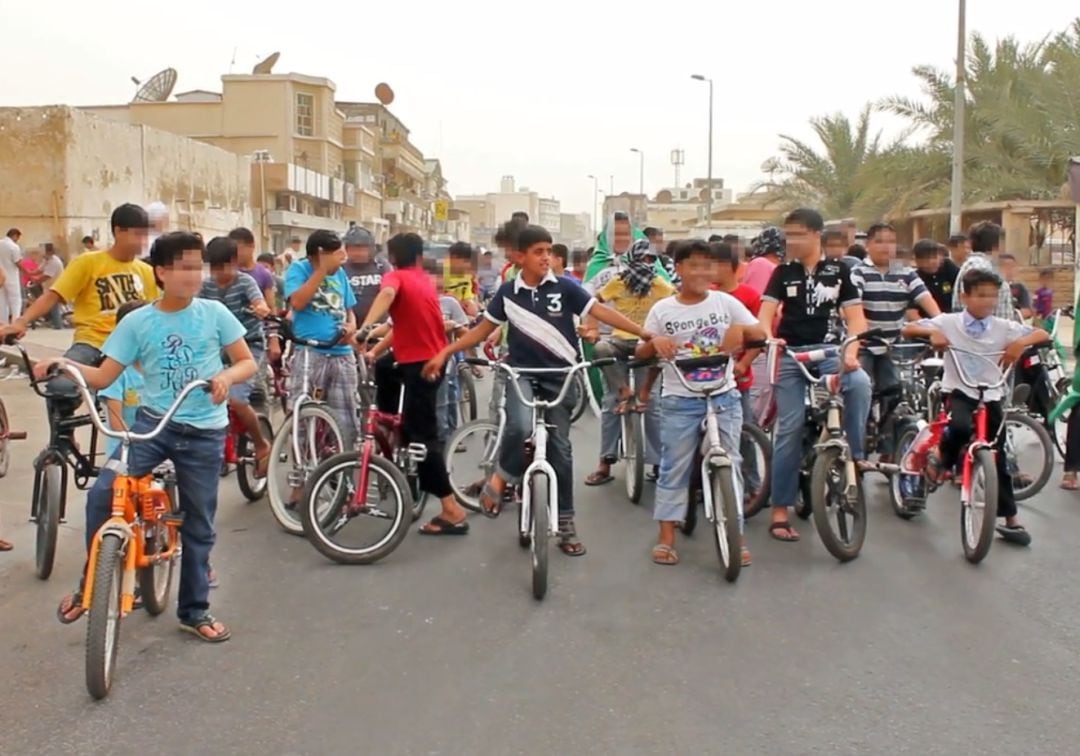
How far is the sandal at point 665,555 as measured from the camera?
642 cm

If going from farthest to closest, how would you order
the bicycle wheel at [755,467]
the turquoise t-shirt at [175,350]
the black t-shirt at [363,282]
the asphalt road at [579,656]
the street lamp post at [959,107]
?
1. the street lamp post at [959,107]
2. the black t-shirt at [363,282]
3. the bicycle wheel at [755,467]
4. the turquoise t-shirt at [175,350]
5. the asphalt road at [579,656]

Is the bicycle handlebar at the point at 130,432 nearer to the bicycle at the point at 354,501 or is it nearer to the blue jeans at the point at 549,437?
the bicycle at the point at 354,501

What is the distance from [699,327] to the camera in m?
6.35

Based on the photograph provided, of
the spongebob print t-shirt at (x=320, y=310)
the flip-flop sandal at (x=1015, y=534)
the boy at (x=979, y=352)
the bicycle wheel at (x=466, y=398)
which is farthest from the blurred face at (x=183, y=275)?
the bicycle wheel at (x=466, y=398)

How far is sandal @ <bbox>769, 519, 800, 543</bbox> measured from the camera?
6941mm

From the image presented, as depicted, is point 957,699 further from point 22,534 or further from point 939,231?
point 939,231

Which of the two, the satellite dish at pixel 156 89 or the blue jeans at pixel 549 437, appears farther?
the satellite dish at pixel 156 89

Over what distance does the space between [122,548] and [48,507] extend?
1824 millimetres

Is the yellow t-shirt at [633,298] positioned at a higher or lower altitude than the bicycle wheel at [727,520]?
higher

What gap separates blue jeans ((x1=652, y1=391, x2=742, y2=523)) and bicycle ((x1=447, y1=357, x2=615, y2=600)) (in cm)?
50

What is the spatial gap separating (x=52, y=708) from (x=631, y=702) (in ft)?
7.43

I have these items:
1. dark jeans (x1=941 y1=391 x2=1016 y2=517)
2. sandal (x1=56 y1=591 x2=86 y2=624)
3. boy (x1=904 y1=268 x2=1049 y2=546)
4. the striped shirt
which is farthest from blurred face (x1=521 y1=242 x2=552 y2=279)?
sandal (x1=56 y1=591 x2=86 y2=624)

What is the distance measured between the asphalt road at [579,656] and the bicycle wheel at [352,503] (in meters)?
0.14

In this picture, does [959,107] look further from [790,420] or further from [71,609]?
[71,609]
